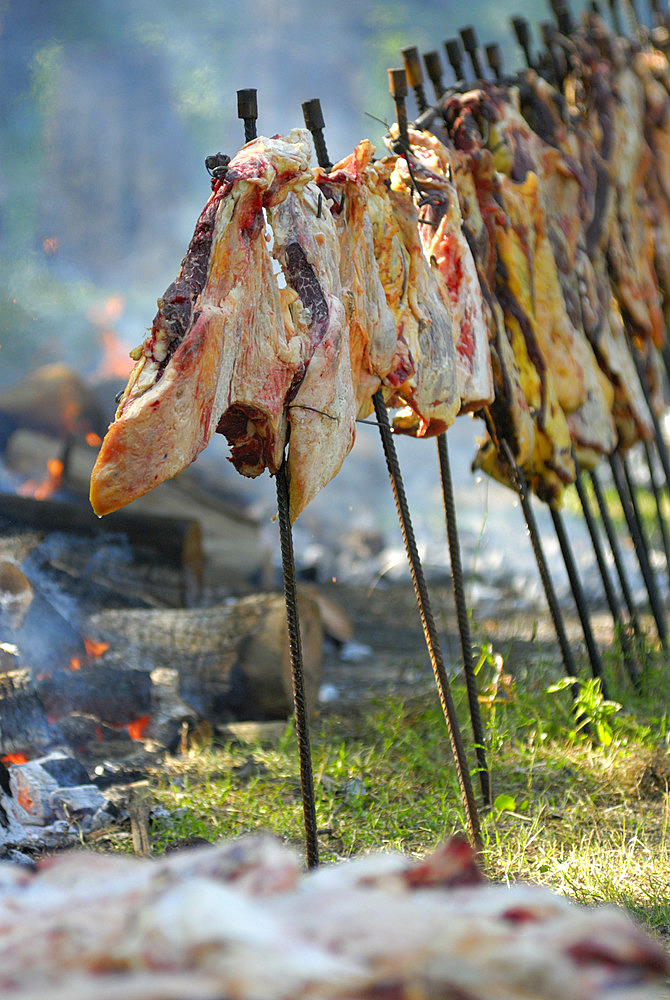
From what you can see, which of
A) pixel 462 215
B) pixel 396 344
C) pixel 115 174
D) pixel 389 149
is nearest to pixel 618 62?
pixel 462 215

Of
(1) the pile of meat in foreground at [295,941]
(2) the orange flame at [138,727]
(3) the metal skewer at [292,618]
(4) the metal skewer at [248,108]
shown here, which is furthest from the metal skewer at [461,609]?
(1) the pile of meat in foreground at [295,941]

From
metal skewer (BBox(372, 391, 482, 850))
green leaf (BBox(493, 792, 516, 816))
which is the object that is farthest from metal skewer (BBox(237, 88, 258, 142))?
green leaf (BBox(493, 792, 516, 816))

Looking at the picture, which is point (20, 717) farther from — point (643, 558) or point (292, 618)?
point (643, 558)

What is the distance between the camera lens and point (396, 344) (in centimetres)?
242

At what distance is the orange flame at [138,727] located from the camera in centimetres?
359

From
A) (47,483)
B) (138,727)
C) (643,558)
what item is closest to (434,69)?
(643,558)

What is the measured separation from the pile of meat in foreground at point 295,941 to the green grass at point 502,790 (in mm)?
1724

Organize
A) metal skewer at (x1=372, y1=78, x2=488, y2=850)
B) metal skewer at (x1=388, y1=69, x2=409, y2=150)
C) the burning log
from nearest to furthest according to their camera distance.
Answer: metal skewer at (x1=372, y1=78, x2=488, y2=850) → metal skewer at (x1=388, y1=69, x2=409, y2=150) → the burning log

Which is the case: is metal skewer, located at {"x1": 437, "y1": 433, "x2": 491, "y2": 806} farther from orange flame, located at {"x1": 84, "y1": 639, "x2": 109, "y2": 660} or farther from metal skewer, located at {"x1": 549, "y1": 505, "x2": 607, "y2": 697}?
orange flame, located at {"x1": 84, "y1": 639, "x2": 109, "y2": 660}

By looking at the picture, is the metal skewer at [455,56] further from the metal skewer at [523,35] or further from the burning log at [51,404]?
the burning log at [51,404]

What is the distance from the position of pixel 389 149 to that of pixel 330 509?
4967 millimetres

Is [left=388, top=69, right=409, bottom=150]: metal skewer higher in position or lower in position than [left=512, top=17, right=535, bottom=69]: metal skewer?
lower

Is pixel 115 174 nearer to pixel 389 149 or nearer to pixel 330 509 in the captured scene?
pixel 330 509

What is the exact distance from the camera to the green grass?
106 inches
